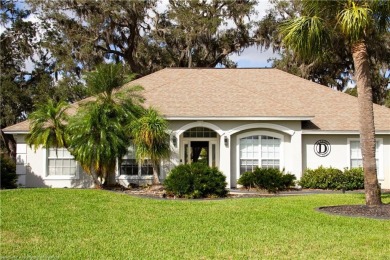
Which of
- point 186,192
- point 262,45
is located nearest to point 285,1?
point 262,45

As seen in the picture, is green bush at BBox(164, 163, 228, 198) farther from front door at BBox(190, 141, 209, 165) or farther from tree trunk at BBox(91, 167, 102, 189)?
front door at BBox(190, 141, 209, 165)

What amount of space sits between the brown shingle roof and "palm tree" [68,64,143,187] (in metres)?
1.97

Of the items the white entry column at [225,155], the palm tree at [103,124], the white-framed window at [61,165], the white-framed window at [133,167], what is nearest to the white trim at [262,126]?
the white entry column at [225,155]

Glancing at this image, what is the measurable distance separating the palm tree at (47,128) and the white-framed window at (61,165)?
5.25 feet

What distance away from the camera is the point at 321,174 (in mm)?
20234

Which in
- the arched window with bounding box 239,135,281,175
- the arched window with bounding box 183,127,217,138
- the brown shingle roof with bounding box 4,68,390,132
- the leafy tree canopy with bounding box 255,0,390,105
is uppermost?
the leafy tree canopy with bounding box 255,0,390,105

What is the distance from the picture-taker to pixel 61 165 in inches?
856

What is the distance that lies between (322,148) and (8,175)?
1407 centimetres

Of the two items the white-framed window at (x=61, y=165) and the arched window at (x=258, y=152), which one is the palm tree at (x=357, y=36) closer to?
the arched window at (x=258, y=152)

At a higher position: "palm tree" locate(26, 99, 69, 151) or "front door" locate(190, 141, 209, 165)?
"palm tree" locate(26, 99, 69, 151)

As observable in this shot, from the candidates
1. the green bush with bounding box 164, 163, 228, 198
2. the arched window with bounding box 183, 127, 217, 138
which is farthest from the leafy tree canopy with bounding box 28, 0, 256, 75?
the green bush with bounding box 164, 163, 228, 198

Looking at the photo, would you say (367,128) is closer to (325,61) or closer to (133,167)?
(133,167)

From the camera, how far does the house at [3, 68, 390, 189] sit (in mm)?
20859

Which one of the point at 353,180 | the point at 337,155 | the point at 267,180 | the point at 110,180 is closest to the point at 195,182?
the point at 267,180
